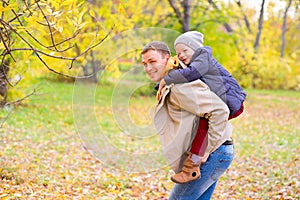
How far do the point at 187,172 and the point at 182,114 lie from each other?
1.16 ft

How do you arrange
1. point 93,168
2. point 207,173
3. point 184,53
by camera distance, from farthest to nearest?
point 93,168
point 184,53
point 207,173

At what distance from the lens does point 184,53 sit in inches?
113

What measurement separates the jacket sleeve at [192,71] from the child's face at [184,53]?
0.09m

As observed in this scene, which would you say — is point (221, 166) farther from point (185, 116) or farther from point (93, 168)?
point (93, 168)

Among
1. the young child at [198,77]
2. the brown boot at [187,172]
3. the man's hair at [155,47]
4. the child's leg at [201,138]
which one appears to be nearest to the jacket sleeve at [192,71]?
the young child at [198,77]

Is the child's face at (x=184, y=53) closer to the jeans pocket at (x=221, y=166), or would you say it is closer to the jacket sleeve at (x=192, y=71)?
the jacket sleeve at (x=192, y=71)

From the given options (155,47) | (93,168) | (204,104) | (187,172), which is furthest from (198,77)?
(93,168)

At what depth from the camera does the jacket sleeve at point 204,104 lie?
8.22ft

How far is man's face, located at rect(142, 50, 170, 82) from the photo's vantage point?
2.59 m

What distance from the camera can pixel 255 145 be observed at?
949cm

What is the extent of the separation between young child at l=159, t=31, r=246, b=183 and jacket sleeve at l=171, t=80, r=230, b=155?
0.05m

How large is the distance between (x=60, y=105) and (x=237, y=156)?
7.57 meters

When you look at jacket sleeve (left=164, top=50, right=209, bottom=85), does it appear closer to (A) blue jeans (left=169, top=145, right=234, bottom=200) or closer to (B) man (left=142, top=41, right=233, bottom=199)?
(B) man (left=142, top=41, right=233, bottom=199)

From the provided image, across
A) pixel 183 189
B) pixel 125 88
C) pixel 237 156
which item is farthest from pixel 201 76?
pixel 237 156
